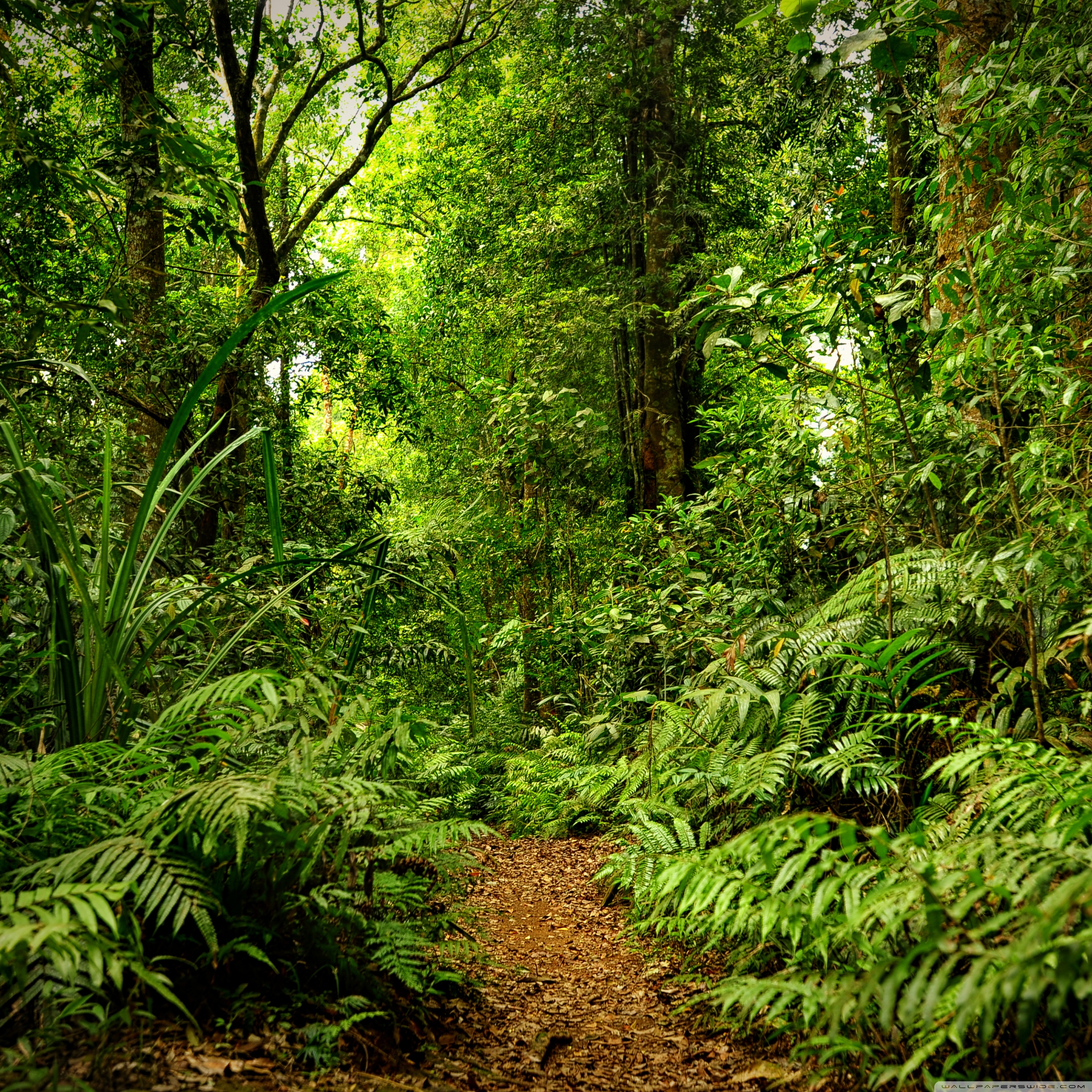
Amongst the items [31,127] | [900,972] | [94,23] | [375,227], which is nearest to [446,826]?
[900,972]

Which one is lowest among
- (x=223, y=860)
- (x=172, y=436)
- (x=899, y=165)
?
(x=223, y=860)

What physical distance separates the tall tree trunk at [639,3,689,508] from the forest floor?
5203 mm

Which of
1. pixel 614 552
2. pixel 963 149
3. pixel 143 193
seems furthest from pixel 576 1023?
pixel 614 552

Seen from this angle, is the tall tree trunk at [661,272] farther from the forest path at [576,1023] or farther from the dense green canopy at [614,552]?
the forest path at [576,1023]

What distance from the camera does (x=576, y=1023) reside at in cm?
245

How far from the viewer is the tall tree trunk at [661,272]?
8.09m

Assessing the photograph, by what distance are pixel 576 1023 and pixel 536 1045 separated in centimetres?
29

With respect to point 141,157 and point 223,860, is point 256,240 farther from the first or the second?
point 223,860

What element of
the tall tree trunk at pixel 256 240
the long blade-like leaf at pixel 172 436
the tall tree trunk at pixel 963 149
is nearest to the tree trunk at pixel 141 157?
the tall tree trunk at pixel 256 240

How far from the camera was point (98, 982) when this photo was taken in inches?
52.3

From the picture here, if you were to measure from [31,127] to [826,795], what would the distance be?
463 cm

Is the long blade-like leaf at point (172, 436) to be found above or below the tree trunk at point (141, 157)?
below

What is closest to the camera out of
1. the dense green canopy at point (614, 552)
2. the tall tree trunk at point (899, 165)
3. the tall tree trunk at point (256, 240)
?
the dense green canopy at point (614, 552)

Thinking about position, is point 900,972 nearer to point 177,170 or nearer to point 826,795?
point 826,795
